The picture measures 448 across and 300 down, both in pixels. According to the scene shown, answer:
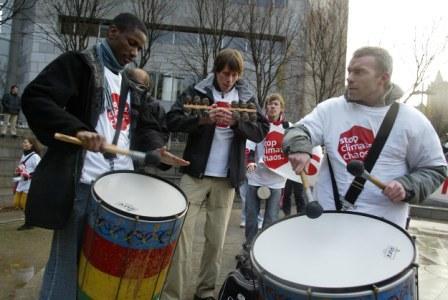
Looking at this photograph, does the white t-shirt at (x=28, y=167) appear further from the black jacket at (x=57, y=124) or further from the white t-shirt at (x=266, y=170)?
the black jacket at (x=57, y=124)

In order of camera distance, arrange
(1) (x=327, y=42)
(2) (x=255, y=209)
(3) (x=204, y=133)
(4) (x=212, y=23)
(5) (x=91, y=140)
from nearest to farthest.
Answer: (5) (x=91, y=140), (3) (x=204, y=133), (2) (x=255, y=209), (4) (x=212, y=23), (1) (x=327, y=42)

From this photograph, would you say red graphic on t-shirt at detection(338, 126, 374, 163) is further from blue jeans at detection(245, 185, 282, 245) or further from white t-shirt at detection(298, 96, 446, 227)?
blue jeans at detection(245, 185, 282, 245)

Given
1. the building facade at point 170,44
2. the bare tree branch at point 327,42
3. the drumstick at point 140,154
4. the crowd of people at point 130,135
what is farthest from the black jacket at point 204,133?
the bare tree branch at point 327,42

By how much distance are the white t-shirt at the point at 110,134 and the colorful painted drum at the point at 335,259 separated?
1005 millimetres

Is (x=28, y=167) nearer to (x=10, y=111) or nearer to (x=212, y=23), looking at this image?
(x=10, y=111)

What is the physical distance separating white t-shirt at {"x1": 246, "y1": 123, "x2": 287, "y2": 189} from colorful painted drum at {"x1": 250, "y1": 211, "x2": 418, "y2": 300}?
3.32 metres

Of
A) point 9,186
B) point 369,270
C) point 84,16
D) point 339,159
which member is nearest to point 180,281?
point 339,159

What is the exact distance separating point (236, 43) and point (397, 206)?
17.0 metres

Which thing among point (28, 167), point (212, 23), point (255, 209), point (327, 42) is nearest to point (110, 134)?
point (255, 209)

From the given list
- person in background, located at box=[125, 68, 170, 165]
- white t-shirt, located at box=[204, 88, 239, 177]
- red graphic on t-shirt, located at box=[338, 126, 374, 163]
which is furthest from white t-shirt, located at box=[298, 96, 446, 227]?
white t-shirt, located at box=[204, 88, 239, 177]

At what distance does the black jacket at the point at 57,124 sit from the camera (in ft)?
7.02

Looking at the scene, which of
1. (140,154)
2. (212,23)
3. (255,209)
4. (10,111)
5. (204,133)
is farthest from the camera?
(212,23)

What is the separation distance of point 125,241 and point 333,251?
3.04 feet

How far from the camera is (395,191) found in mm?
2123
